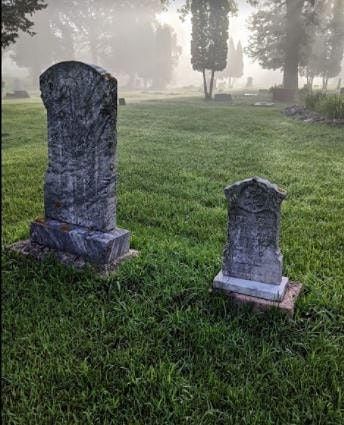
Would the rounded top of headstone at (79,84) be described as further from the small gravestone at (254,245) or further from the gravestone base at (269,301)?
the gravestone base at (269,301)

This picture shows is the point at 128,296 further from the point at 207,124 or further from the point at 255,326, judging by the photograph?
the point at 207,124

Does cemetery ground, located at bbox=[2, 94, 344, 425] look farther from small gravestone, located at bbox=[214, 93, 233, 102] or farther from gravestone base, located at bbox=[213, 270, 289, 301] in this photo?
small gravestone, located at bbox=[214, 93, 233, 102]

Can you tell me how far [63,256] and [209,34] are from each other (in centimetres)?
3020

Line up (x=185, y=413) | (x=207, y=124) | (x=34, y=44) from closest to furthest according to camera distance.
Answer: (x=185, y=413), (x=207, y=124), (x=34, y=44)

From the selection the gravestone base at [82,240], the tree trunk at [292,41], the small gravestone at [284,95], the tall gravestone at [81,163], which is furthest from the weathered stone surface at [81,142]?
the tree trunk at [292,41]

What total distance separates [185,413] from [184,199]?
421 centimetres

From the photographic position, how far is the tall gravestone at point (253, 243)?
3293 millimetres

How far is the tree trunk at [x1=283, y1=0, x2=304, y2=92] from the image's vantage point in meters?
28.7

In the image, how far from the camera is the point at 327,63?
135ft

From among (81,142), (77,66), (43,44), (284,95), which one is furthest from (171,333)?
(43,44)

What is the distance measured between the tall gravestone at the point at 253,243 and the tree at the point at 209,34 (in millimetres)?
27254

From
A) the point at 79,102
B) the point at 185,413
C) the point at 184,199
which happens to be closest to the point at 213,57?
the point at 184,199

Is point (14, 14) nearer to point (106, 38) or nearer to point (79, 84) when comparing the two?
point (79, 84)

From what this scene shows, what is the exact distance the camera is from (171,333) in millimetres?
3051
